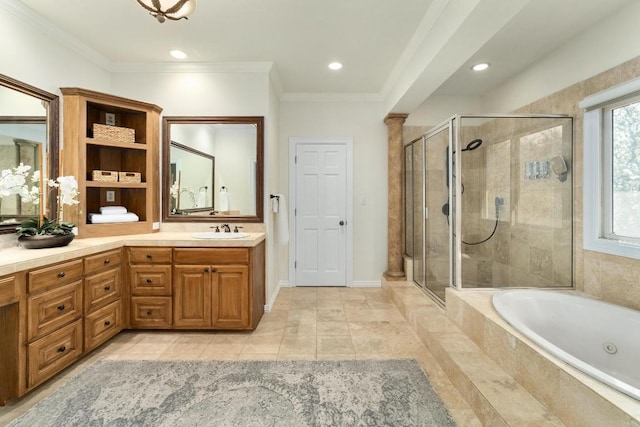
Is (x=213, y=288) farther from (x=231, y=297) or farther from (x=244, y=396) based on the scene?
(x=244, y=396)

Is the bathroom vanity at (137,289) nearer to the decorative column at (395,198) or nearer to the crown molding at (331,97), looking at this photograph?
the decorative column at (395,198)

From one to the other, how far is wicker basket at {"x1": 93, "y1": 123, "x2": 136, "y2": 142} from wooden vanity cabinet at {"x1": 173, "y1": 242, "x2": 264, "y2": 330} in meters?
1.27

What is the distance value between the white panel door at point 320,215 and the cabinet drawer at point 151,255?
1784 millimetres

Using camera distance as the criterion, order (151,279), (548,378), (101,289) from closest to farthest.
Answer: (548,378), (101,289), (151,279)

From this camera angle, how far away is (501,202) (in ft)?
9.77

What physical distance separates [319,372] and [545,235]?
237 centimetres

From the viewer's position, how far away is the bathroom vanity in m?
1.97

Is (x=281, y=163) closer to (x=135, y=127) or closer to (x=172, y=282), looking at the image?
(x=135, y=127)

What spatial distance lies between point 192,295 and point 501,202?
3094mm

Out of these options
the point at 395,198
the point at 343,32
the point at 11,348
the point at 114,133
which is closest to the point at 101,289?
the point at 11,348

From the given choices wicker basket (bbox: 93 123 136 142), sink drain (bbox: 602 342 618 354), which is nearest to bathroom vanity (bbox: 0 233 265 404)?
wicker basket (bbox: 93 123 136 142)

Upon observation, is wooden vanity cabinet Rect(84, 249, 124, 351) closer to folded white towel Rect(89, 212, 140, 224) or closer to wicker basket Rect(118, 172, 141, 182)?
folded white towel Rect(89, 212, 140, 224)

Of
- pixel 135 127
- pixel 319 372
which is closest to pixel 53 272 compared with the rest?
pixel 135 127

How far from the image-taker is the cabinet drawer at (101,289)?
223 cm
